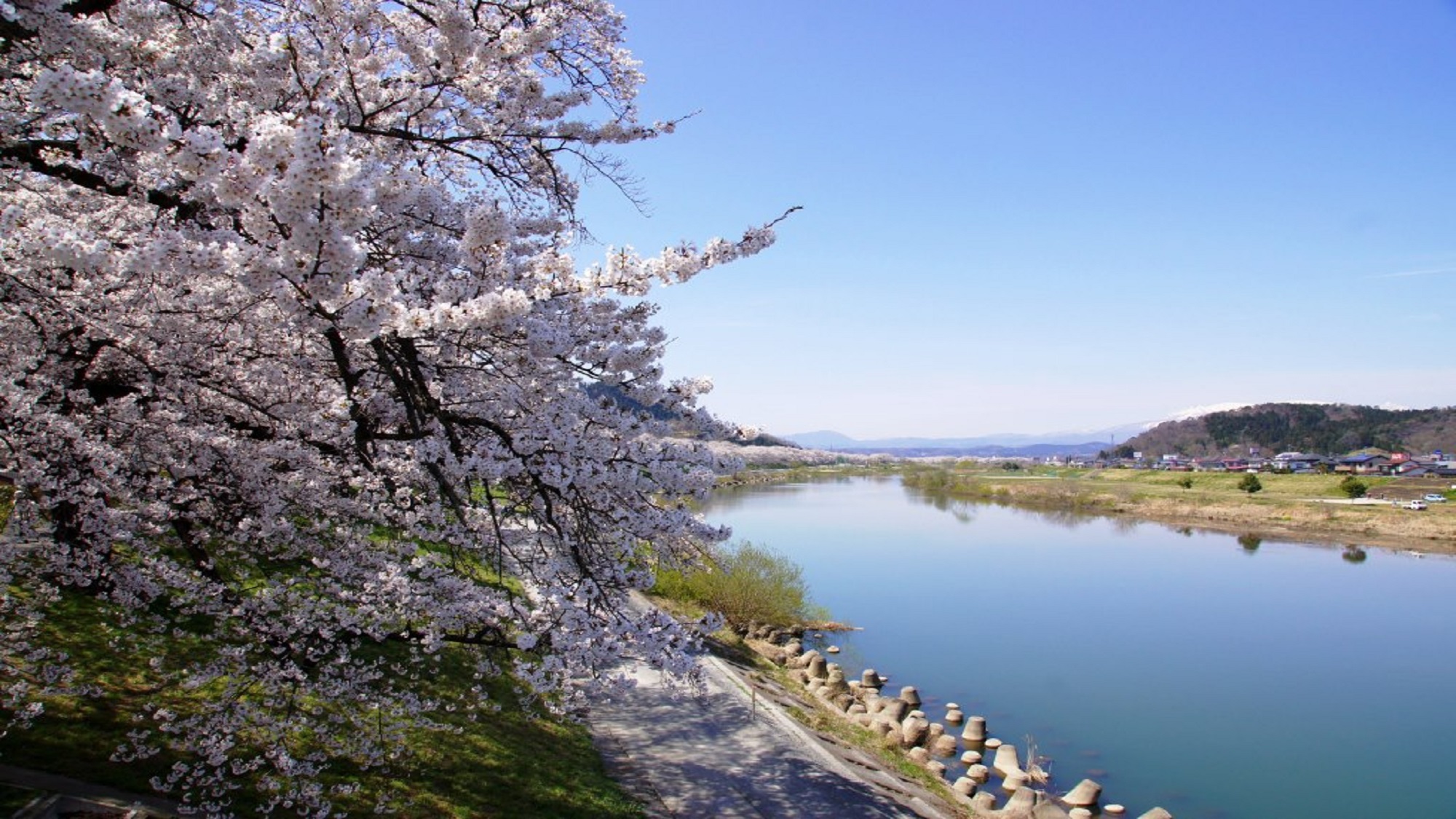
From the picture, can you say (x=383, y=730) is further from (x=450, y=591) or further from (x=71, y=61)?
(x=71, y=61)

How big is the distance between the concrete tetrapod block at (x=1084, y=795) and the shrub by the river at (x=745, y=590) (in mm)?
10883

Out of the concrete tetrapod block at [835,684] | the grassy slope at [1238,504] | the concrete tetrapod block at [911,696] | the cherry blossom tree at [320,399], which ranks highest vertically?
the cherry blossom tree at [320,399]

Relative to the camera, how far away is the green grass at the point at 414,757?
19.1 ft

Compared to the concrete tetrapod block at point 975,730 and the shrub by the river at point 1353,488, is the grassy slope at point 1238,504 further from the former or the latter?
the concrete tetrapod block at point 975,730

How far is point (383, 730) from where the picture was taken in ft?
24.7

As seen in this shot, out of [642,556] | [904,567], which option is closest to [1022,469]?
[904,567]

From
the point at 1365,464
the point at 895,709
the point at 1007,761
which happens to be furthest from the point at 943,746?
the point at 1365,464

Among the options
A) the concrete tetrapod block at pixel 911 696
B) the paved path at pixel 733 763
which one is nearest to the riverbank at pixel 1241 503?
the concrete tetrapod block at pixel 911 696

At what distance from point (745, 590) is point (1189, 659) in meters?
12.6

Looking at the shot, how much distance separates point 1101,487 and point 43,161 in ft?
270

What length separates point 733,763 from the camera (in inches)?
404

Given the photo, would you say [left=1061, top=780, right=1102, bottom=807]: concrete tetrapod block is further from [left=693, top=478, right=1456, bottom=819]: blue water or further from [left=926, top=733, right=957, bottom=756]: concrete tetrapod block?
[left=926, top=733, right=957, bottom=756]: concrete tetrapod block

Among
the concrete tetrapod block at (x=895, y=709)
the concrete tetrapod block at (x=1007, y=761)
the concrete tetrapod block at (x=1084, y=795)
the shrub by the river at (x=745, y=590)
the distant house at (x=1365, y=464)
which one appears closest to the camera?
the concrete tetrapod block at (x=1084, y=795)

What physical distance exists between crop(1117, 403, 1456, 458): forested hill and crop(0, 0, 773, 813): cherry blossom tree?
15238 cm
